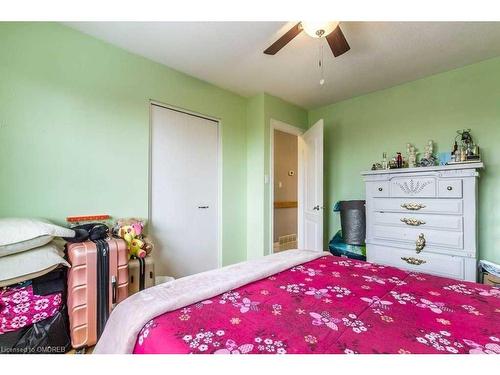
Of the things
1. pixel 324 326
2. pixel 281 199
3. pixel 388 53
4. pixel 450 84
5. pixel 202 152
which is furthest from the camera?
pixel 281 199

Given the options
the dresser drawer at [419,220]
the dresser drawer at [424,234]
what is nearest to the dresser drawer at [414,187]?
the dresser drawer at [419,220]

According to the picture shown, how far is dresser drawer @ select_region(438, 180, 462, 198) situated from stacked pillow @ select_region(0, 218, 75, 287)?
2.92 m

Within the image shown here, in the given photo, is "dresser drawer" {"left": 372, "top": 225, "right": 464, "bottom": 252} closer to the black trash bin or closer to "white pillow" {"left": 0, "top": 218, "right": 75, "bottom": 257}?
the black trash bin

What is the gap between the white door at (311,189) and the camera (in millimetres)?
3080

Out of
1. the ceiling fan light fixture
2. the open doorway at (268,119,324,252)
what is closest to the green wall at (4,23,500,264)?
the open doorway at (268,119,324,252)

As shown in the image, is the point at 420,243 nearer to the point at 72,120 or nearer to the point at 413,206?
the point at 413,206

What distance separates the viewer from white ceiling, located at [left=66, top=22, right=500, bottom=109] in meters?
1.85

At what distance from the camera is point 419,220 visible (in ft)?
7.34

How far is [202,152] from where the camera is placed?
9.02 ft

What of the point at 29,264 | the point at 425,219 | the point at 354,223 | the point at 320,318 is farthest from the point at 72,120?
the point at 425,219
